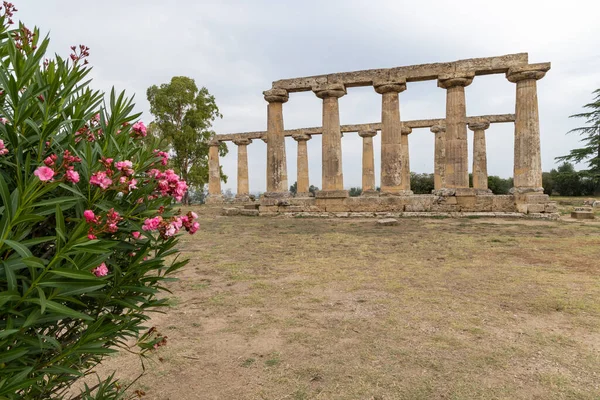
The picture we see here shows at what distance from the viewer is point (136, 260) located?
5.22ft

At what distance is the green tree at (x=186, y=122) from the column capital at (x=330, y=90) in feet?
56.2

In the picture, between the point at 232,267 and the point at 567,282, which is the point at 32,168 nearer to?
the point at 232,267

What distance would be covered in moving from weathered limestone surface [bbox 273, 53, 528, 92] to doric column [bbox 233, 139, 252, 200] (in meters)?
13.4

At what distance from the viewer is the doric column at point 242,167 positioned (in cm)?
3172

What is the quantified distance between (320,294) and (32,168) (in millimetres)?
4407

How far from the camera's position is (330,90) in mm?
18219

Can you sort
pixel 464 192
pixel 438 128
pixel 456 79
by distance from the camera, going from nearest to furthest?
1. pixel 464 192
2. pixel 456 79
3. pixel 438 128

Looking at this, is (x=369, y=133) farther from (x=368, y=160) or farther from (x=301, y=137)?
(x=301, y=137)

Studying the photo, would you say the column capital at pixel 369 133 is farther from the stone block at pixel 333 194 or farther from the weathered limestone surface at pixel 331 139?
the stone block at pixel 333 194

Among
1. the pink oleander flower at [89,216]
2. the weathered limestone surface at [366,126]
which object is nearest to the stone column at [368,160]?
the weathered limestone surface at [366,126]

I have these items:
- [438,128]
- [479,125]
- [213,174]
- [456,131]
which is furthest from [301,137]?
[456,131]

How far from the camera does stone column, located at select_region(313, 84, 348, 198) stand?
18.3 m

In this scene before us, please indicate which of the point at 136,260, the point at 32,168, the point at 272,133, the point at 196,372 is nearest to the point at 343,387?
the point at 196,372

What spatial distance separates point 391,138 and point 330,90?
417 centimetres
